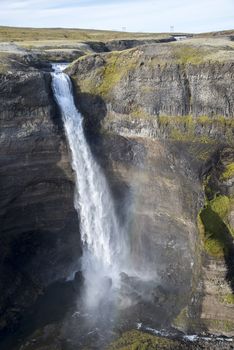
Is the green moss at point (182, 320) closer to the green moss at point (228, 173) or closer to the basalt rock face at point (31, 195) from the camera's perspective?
the green moss at point (228, 173)

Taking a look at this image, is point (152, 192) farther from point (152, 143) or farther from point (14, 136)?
point (14, 136)

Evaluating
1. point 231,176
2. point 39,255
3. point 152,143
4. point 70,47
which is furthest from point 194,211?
point 70,47

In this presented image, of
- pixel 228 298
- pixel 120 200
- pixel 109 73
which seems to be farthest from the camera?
pixel 109 73

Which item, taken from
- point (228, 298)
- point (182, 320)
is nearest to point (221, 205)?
point (228, 298)

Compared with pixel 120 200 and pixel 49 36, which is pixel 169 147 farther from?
pixel 49 36

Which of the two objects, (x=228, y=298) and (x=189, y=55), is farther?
(x=189, y=55)

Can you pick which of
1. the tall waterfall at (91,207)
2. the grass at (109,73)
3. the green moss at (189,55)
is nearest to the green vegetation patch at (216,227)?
the tall waterfall at (91,207)

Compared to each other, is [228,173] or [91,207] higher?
[228,173]
